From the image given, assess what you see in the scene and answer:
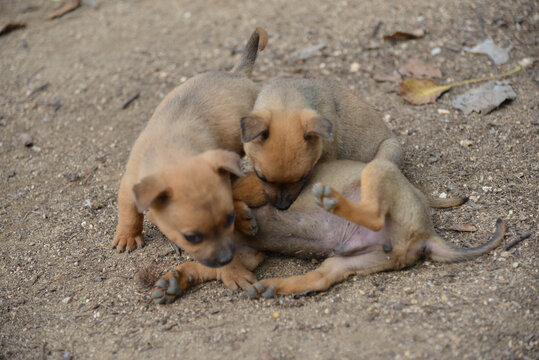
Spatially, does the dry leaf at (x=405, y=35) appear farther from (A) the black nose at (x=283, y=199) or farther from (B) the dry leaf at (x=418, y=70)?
(A) the black nose at (x=283, y=199)

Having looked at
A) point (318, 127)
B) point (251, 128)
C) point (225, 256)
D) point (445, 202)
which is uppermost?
point (251, 128)

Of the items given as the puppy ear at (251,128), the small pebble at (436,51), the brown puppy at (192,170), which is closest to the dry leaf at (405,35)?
the small pebble at (436,51)

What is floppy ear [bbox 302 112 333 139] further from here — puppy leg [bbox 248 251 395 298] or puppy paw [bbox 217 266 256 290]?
puppy paw [bbox 217 266 256 290]

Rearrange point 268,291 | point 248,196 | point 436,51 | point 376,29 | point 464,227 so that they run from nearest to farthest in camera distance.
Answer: point 268,291 < point 248,196 < point 464,227 < point 436,51 < point 376,29

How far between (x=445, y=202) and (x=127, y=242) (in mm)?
3414

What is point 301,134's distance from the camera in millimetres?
5156

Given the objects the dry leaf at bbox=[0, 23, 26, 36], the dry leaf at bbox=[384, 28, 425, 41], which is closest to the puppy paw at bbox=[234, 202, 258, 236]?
the dry leaf at bbox=[384, 28, 425, 41]

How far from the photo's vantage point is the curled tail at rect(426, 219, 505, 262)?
5.01 m

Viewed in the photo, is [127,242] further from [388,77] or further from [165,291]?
[388,77]

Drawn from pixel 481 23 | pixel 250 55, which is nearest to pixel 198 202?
pixel 250 55

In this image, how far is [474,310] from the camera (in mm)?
4449

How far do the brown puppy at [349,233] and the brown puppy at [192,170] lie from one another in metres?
0.51

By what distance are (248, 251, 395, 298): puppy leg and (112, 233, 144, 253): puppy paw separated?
1.62 metres

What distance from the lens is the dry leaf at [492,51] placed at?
26.4ft
